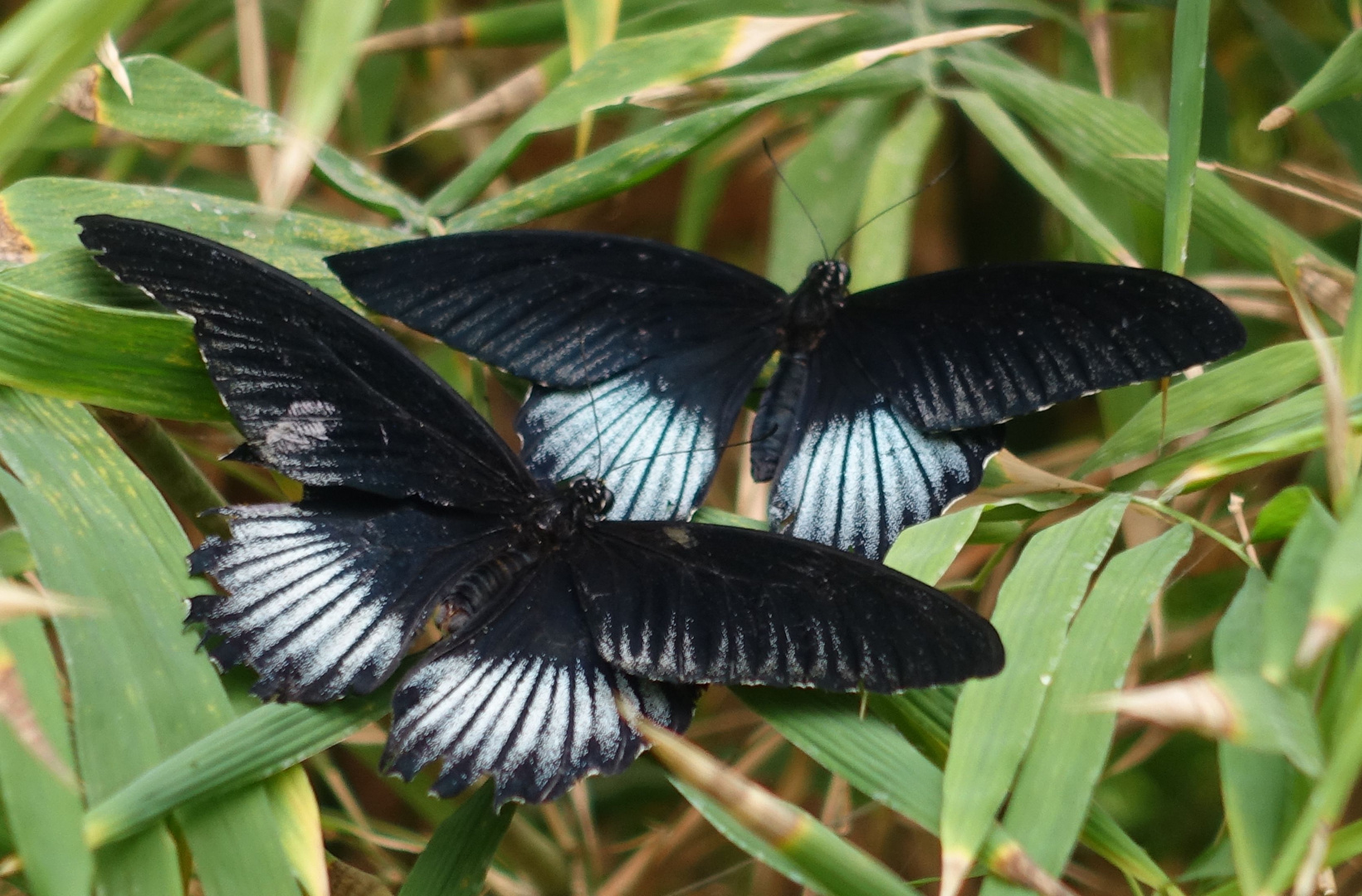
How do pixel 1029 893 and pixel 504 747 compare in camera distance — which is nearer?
pixel 1029 893

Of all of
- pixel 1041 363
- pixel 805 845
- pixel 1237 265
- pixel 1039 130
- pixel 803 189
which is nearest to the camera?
pixel 805 845

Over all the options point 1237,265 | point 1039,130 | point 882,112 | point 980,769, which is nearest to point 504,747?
point 980,769

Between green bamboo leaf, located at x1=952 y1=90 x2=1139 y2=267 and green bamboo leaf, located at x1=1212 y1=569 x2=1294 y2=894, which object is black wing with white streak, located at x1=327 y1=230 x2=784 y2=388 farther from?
green bamboo leaf, located at x1=1212 y1=569 x2=1294 y2=894

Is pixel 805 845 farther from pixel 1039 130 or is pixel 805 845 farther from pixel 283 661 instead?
pixel 1039 130

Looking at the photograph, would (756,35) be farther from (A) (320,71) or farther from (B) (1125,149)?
(A) (320,71)

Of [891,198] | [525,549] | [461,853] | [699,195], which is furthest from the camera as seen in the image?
[699,195]

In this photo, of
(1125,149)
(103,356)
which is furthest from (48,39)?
(1125,149)

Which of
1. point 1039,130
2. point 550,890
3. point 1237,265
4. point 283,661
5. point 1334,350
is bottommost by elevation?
point 550,890
